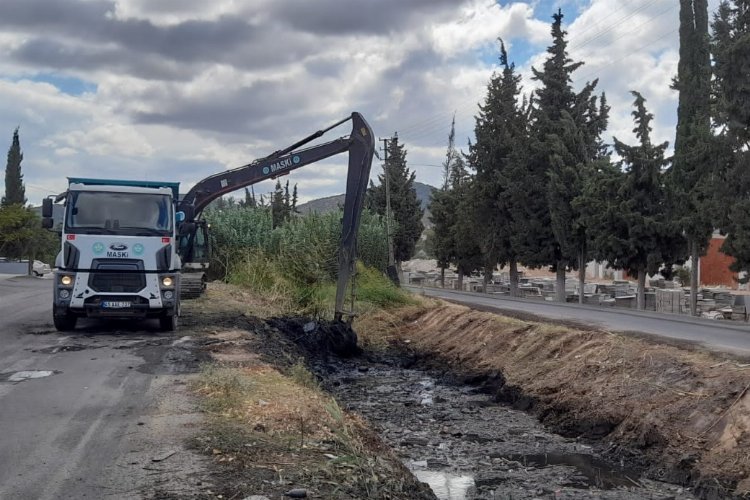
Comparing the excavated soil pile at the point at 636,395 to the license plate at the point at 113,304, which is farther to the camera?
the license plate at the point at 113,304

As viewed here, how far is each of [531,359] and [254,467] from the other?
10.2 m

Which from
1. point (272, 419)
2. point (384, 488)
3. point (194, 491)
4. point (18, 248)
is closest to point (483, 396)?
point (272, 419)

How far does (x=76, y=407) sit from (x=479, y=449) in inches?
225

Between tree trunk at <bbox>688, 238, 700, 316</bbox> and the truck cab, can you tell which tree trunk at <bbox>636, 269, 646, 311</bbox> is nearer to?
tree trunk at <bbox>688, 238, 700, 316</bbox>

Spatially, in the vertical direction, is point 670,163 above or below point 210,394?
above

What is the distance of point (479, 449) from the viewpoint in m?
11.4

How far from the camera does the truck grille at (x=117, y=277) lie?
14.6m

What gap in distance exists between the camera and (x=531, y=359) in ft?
51.7

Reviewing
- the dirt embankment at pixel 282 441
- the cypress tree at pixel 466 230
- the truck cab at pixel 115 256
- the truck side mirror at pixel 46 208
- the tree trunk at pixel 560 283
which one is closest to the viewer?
the dirt embankment at pixel 282 441

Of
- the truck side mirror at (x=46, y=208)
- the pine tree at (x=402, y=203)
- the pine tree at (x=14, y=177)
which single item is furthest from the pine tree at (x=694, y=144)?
the pine tree at (x=14, y=177)

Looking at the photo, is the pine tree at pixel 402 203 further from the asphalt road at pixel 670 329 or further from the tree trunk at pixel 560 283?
the asphalt road at pixel 670 329

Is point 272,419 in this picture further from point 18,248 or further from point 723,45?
point 18,248

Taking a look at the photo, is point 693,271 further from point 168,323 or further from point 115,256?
point 115,256

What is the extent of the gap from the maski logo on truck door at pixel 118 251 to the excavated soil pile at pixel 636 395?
779cm
